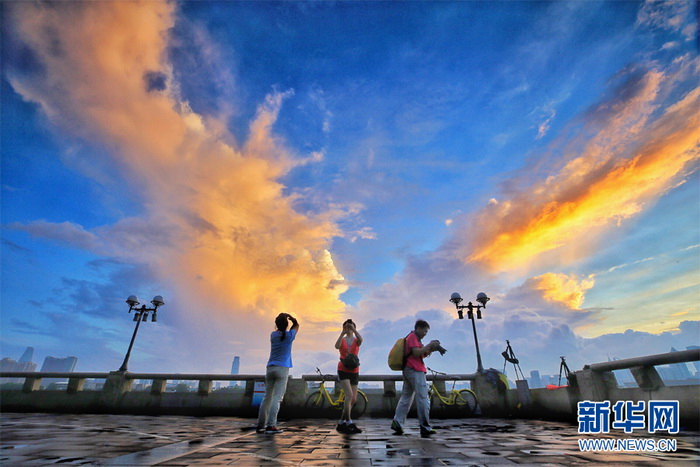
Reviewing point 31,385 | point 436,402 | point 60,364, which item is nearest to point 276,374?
point 436,402

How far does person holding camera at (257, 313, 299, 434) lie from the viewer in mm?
5617

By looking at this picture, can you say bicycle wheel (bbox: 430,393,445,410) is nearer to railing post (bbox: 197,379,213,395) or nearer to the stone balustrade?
the stone balustrade

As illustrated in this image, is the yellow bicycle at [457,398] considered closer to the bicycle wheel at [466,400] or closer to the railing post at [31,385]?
the bicycle wheel at [466,400]

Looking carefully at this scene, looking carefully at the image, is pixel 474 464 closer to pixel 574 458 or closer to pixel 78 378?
pixel 574 458

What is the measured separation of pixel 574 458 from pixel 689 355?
3.68 metres

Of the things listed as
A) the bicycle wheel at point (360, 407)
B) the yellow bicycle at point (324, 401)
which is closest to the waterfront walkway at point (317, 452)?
the yellow bicycle at point (324, 401)

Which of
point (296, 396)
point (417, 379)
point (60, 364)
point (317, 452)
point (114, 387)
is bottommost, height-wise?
point (317, 452)

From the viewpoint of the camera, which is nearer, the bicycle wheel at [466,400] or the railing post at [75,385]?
the bicycle wheel at [466,400]

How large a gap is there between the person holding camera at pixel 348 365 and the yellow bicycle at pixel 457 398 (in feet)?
15.6

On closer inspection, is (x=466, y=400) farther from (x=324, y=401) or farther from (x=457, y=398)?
(x=324, y=401)

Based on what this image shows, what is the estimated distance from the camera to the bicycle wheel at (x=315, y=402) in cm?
962

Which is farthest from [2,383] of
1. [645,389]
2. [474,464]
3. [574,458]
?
[645,389]

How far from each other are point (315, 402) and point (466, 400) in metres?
4.90

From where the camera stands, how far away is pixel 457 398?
10023mm
